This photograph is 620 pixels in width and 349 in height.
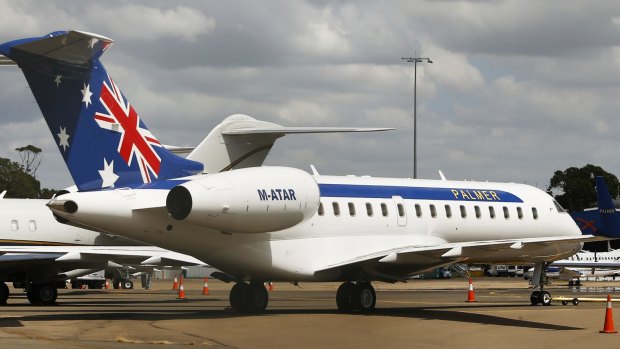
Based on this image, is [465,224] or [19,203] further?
[19,203]

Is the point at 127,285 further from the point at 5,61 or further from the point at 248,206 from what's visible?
the point at 5,61

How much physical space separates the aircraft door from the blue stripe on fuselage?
0.58 feet

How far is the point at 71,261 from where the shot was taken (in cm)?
3039

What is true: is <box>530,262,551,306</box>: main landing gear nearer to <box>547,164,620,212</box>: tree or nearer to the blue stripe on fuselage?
the blue stripe on fuselage

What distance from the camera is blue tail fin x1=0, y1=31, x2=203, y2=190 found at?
827 inches

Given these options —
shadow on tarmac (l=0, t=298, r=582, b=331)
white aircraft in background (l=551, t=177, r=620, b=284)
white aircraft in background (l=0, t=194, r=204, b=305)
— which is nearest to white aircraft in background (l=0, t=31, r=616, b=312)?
shadow on tarmac (l=0, t=298, r=582, b=331)

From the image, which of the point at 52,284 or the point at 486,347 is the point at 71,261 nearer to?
the point at 52,284

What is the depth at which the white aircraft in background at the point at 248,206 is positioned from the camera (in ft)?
71.2

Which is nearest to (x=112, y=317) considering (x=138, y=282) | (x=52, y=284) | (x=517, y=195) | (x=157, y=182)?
(x=157, y=182)

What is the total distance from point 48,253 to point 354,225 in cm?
954

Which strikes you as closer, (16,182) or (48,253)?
(48,253)

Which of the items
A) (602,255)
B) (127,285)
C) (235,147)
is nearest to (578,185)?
(602,255)

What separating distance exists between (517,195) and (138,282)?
38.1 m

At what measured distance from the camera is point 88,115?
22375 mm
